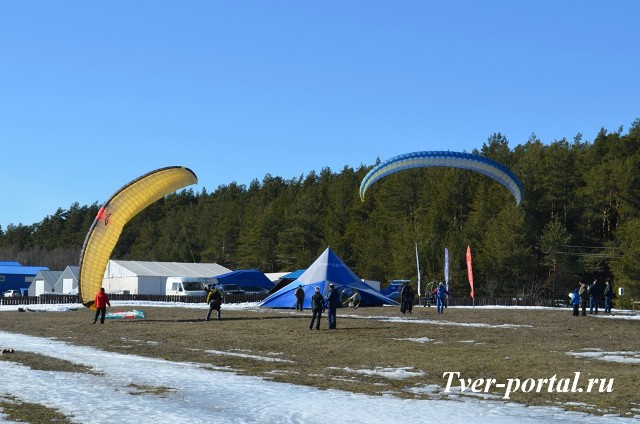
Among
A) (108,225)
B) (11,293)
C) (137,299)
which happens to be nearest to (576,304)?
(108,225)

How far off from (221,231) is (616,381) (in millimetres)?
119659

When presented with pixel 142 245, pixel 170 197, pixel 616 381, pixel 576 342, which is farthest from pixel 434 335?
pixel 170 197

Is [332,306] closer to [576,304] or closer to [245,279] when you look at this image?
[576,304]

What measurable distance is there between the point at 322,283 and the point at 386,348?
2054 cm

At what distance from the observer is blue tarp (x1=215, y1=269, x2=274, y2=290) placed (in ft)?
205

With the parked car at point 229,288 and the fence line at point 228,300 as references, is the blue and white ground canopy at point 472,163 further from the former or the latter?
the parked car at point 229,288

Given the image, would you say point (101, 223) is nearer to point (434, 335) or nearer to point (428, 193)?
point (434, 335)

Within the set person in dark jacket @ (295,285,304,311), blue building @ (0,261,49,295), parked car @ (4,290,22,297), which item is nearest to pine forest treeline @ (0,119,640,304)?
person in dark jacket @ (295,285,304,311)

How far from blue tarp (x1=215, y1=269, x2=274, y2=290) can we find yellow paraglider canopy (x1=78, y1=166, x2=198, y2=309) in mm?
30732

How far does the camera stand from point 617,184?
242 ft

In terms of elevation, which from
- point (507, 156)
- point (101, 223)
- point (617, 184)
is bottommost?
point (101, 223)

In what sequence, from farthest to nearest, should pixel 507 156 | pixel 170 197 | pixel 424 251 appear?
pixel 170 197, pixel 507 156, pixel 424 251

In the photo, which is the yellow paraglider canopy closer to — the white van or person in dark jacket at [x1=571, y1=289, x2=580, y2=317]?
person in dark jacket at [x1=571, y1=289, x2=580, y2=317]

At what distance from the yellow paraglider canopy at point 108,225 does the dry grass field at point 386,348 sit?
1729 millimetres
